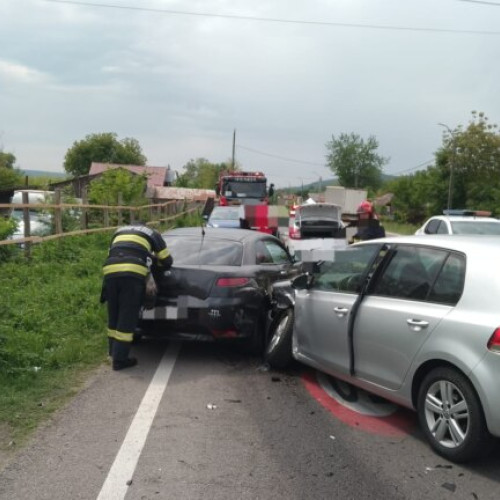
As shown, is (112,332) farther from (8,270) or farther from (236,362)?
(8,270)

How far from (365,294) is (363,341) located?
40cm

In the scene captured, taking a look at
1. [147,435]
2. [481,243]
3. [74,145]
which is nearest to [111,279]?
[147,435]

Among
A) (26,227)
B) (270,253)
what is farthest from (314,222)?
(270,253)

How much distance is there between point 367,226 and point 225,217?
11.4 metres

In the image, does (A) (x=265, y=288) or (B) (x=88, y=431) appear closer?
(B) (x=88, y=431)

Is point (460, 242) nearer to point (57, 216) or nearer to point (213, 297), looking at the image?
point (213, 297)

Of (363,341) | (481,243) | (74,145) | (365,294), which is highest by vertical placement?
(74,145)

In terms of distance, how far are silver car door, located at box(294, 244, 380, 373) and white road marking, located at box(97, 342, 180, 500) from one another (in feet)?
4.65

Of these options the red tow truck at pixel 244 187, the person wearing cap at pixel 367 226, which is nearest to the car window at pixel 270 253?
the person wearing cap at pixel 367 226

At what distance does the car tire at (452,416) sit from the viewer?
3.73m

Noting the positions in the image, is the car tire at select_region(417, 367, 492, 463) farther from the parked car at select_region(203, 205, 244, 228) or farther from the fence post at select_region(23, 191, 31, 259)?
the parked car at select_region(203, 205, 244, 228)

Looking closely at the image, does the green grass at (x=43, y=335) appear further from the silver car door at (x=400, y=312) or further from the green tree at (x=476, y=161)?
the green tree at (x=476, y=161)

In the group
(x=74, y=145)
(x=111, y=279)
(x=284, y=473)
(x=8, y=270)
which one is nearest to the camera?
(x=284, y=473)

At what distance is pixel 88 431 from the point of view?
4375 mm
